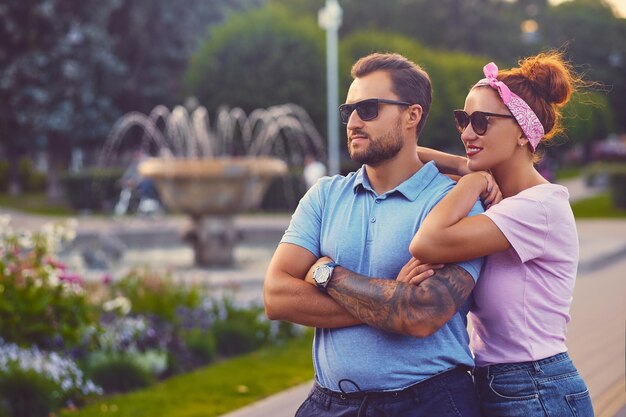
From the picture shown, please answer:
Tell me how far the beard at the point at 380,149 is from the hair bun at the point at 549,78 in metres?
0.45

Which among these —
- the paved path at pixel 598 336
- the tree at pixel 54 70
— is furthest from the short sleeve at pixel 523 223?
the tree at pixel 54 70

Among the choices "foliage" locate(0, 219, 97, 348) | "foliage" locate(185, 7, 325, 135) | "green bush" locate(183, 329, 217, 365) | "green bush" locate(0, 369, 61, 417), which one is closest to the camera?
"green bush" locate(0, 369, 61, 417)

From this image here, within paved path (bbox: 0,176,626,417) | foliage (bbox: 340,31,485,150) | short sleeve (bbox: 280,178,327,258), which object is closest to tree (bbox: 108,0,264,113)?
foliage (bbox: 340,31,485,150)

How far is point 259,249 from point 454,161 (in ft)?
51.8

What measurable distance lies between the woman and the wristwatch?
0.93ft

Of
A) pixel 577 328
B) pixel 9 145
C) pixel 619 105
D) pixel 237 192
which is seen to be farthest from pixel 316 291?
pixel 619 105

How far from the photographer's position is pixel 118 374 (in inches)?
288

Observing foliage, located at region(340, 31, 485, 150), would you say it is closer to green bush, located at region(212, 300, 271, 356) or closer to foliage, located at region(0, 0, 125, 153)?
foliage, located at region(0, 0, 125, 153)

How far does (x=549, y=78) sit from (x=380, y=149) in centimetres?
58

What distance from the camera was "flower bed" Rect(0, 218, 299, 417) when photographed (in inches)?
259

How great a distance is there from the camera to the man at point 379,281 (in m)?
3.05

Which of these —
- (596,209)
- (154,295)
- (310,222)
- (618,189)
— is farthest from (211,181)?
(618,189)

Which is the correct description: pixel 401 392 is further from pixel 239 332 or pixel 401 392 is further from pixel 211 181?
pixel 211 181

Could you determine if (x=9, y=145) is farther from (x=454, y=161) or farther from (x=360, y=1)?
(x=454, y=161)
